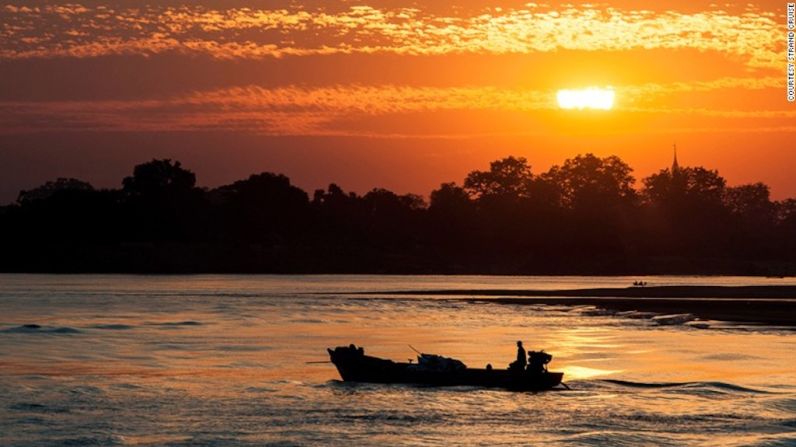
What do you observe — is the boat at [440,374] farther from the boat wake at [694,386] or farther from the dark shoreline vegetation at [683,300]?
the dark shoreline vegetation at [683,300]

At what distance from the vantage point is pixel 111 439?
4597 cm

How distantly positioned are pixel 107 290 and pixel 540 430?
136 m

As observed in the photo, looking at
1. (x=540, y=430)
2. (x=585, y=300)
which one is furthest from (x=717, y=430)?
(x=585, y=300)

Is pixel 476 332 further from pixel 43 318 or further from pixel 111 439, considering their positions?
pixel 111 439

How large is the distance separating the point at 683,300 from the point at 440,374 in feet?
276

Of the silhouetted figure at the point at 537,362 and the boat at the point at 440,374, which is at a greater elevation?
the silhouetted figure at the point at 537,362

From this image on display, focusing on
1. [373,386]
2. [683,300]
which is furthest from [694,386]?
[683,300]

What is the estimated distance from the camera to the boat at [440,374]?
193 feet

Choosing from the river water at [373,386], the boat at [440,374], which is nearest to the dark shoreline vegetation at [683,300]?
the river water at [373,386]

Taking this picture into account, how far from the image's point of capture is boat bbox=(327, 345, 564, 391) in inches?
2318

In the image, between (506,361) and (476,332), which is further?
(476,332)

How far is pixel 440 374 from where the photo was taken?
5950 cm

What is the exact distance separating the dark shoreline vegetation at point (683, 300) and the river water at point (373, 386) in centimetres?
1158

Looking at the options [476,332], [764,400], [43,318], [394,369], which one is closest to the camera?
[764,400]
